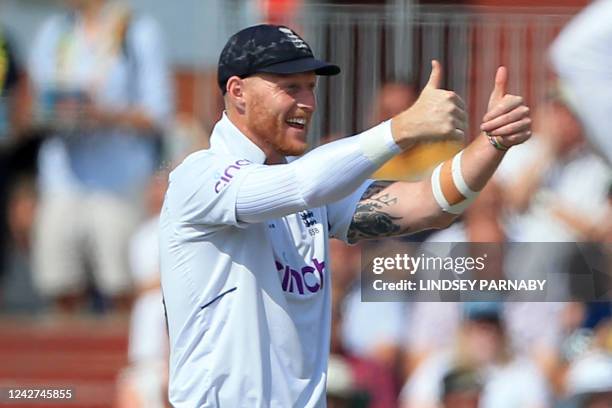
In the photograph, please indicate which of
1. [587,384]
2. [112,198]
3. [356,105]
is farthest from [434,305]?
[112,198]

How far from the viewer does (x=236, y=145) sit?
3.99 meters

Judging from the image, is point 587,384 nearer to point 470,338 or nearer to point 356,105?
point 470,338

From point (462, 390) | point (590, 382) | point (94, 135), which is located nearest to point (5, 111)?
point (94, 135)

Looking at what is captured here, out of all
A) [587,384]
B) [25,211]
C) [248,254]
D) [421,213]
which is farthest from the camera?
[25,211]

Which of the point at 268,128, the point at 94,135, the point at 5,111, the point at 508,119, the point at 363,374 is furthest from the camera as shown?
the point at 5,111

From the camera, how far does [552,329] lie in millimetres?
6836

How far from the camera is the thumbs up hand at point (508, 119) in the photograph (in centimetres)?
370

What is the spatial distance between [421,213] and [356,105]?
410cm

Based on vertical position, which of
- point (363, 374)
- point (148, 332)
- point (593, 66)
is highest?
point (593, 66)

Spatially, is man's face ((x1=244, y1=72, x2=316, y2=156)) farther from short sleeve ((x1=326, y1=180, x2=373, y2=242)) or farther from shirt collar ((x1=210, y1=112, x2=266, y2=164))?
short sleeve ((x1=326, y1=180, x2=373, y2=242))

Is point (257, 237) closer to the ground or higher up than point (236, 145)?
closer to the ground

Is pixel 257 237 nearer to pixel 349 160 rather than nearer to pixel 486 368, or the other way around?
pixel 349 160

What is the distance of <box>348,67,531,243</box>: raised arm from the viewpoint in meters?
3.72

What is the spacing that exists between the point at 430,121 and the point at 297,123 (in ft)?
1.89
